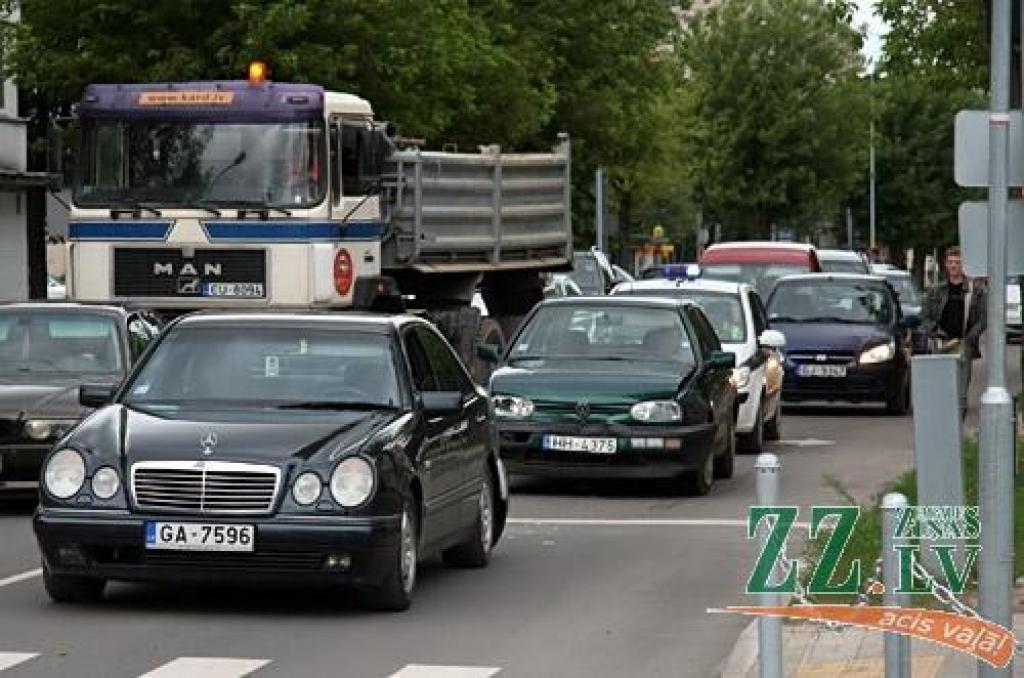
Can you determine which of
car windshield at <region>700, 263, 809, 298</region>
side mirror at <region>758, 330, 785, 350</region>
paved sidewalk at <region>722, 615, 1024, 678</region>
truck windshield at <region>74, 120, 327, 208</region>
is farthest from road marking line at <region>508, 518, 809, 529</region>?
car windshield at <region>700, 263, 809, 298</region>

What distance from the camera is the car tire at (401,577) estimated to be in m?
12.3

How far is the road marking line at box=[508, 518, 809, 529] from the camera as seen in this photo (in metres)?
17.3

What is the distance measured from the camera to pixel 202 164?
82.5 feet

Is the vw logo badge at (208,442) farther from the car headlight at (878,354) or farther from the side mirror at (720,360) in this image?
the car headlight at (878,354)

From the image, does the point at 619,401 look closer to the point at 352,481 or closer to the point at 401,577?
the point at 401,577

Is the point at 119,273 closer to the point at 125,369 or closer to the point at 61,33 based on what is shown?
the point at 125,369

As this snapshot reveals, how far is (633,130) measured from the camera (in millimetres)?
53750

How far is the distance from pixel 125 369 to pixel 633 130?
36152 mm

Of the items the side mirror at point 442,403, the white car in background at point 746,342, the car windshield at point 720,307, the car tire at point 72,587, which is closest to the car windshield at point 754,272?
the white car in background at point 746,342

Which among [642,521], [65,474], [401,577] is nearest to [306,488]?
[401,577]

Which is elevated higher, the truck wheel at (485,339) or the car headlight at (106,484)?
the car headlight at (106,484)

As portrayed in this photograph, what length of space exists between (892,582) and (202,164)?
18022mm

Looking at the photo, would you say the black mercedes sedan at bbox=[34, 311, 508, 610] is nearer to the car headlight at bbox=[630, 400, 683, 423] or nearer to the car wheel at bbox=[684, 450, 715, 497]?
the car headlight at bbox=[630, 400, 683, 423]

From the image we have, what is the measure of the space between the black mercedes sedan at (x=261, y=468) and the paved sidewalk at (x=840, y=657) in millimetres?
1932
